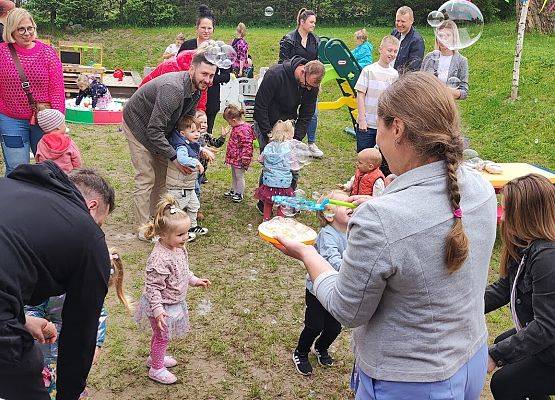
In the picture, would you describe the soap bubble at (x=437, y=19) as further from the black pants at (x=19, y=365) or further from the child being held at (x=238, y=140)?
the black pants at (x=19, y=365)

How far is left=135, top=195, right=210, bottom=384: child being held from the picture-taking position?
385 centimetres

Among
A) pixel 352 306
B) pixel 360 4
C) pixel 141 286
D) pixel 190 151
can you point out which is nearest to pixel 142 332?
pixel 141 286

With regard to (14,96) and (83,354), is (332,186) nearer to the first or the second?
(14,96)

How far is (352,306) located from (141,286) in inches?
144

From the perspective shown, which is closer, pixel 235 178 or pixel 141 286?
pixel 141 286

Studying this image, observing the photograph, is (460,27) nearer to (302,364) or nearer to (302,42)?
(302,42)

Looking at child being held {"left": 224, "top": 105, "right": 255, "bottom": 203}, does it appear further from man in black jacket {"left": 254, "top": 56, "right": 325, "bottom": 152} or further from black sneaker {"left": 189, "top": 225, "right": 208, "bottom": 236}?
black sneaker {"left": 189, "top": 225, "right": 208, "bottom": 236}

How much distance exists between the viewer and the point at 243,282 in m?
5.54

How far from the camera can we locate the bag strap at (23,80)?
5410 mm

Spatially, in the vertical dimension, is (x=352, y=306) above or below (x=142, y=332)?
above

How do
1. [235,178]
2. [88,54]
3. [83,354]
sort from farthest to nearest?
[88,54] → [235,178] → [83,354]

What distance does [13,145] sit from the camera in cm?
572

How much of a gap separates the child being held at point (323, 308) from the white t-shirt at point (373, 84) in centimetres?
364

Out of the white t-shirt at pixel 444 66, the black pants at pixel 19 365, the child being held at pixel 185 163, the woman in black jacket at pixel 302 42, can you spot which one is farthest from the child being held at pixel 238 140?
the black pants at pixel 19 365
